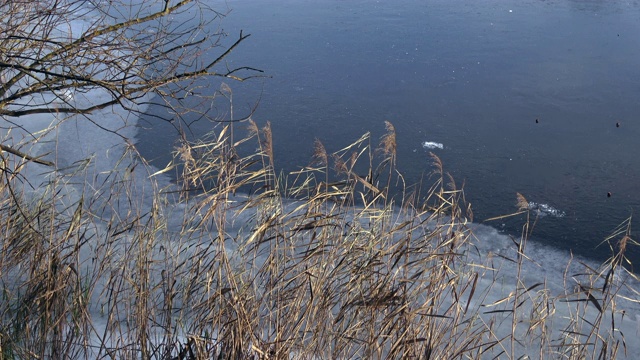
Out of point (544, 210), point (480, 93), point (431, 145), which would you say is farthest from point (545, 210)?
point (480, 93)

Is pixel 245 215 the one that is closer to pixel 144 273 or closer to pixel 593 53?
pixel 144 273

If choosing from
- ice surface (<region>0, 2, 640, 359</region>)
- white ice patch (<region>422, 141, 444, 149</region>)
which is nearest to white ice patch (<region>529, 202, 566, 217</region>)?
ice surface (<region>0, 2, 640, 359</region>)

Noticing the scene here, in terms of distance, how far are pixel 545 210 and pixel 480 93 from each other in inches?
76.7

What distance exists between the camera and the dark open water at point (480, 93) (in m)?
4.57

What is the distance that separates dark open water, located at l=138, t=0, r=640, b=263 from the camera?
4.57 m

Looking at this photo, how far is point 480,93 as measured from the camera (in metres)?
6.02

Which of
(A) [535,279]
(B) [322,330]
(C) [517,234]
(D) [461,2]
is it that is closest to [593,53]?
(D) [461,2]

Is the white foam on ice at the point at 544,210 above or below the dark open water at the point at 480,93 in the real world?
below

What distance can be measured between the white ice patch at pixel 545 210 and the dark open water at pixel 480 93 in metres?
0.02

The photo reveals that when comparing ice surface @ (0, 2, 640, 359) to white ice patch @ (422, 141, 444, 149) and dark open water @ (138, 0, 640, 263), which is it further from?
dark open water @ (138, 0, 640, 263)

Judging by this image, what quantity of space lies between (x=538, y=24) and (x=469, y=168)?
3688 mm

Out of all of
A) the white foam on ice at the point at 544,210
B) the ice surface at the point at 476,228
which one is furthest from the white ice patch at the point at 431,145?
the white foam on ice at the point at 544,210

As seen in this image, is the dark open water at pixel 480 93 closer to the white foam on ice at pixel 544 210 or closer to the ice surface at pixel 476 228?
the white foam on ice at pixel 544 210

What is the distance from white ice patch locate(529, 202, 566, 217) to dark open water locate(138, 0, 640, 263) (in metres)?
0.02
